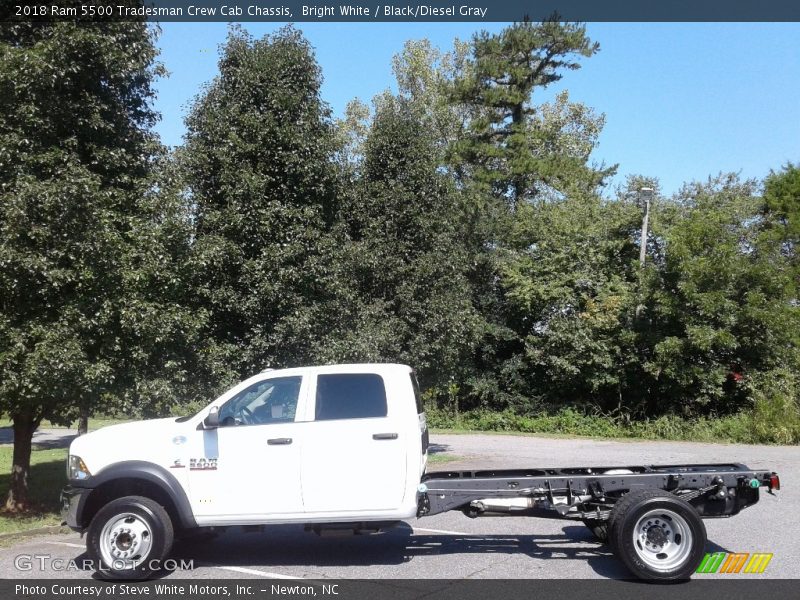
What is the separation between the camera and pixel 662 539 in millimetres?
7227

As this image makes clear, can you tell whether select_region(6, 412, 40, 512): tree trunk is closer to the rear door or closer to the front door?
the front door

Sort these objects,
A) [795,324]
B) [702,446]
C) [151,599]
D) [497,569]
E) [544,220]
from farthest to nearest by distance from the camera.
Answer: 1. [544,220]
2. [795,324]
3. [702,446]
4. [497,569]
5. [151,599]

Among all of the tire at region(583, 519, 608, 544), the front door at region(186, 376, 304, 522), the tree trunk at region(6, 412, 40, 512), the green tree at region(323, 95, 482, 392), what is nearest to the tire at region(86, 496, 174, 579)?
the front door at region(186, 376, 304, 522)

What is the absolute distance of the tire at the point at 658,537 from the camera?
23.3 ft

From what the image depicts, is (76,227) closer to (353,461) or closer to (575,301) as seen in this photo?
(353,461)

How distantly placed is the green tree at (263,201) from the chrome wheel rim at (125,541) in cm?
473

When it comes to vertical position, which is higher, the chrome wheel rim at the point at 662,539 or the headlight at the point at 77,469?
the headlight at the point at 77,469

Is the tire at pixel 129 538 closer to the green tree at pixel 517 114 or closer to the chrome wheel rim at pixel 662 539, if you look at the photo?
the chrome wheel rim at pixel 662 539

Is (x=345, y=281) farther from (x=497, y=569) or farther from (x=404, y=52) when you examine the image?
(x=404, y=52)

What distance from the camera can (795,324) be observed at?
75.6 ft

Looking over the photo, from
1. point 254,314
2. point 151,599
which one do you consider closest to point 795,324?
point 254,314

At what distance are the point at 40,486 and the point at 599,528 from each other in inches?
422

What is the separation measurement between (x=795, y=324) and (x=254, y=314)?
1759 cm

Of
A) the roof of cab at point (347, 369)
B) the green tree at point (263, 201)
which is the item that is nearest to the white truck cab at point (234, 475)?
the roof of cab at point (347, 369)
